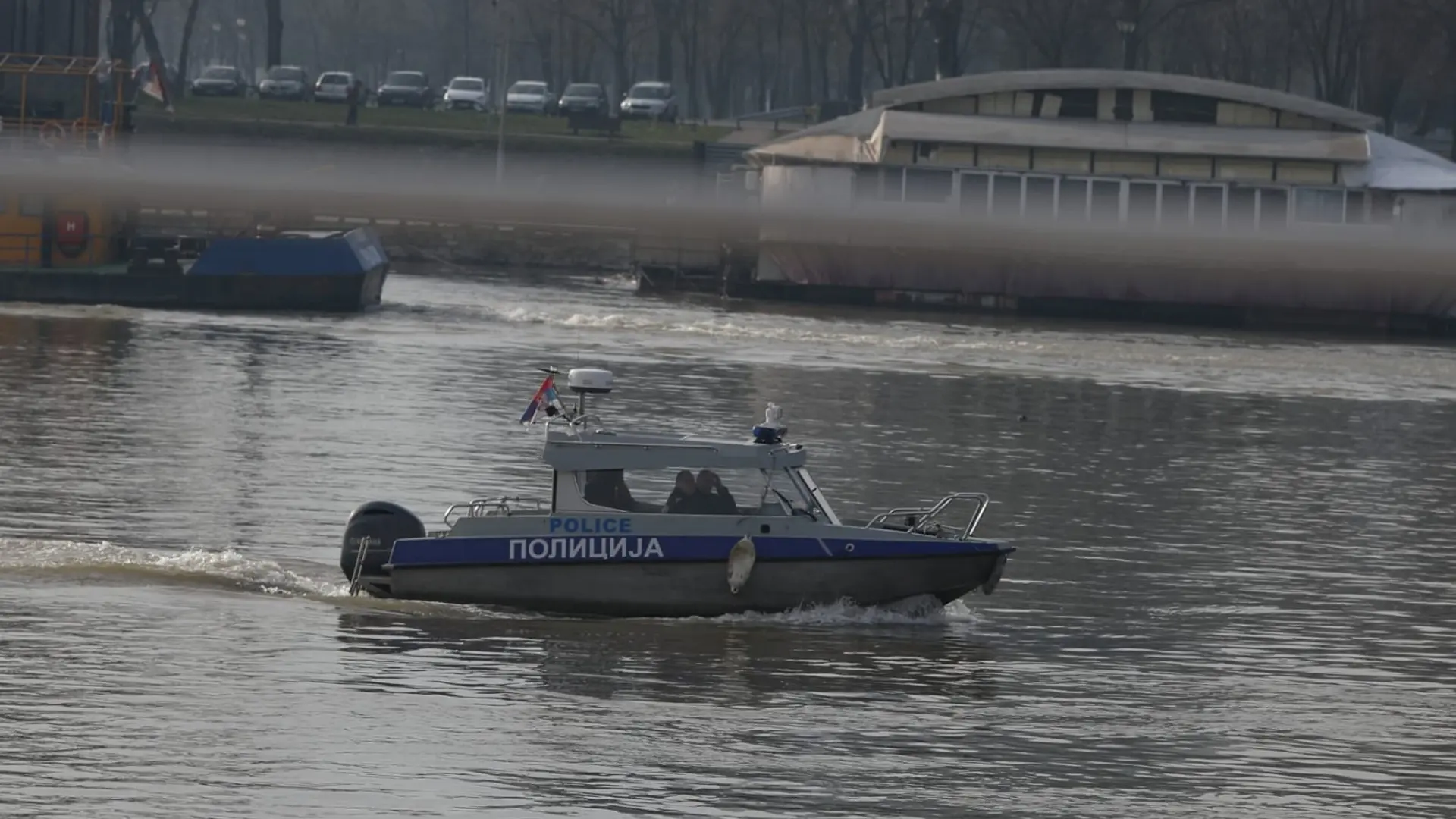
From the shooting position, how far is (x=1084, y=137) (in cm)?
7662

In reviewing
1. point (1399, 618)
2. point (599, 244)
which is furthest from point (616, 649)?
point (599, 244)

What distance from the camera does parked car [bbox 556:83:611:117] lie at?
102m

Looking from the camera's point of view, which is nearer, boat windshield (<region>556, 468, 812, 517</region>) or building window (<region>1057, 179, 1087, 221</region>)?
boat windshield (<region>556, 468, 812, 517</region>)

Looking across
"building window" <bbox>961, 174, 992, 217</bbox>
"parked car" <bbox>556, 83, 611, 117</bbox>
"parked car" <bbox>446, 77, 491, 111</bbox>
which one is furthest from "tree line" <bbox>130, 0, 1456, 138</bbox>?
"building window" <bbox>961, 174, 992, 217</bbox>

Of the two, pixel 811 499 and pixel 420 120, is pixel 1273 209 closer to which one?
pixel 420 120

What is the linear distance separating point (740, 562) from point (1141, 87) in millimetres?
56072

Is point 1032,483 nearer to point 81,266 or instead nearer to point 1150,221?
point 81,266

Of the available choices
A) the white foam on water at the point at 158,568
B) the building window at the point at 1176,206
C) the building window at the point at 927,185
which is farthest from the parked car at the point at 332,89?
the white foam on water at the point at 158,568

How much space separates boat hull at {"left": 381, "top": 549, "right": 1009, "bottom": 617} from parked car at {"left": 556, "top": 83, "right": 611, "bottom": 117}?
3026 inches

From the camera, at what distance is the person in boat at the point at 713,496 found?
24.3 meters

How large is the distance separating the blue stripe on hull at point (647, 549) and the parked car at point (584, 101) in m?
76.9

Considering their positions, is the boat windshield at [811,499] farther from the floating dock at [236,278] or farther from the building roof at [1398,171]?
the building roof at [1398,171]

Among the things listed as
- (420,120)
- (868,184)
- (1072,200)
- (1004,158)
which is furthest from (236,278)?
(420,120)

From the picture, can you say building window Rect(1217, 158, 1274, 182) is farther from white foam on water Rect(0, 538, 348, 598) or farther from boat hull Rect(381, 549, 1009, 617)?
white foam on water Rect(0, 538, 348, 598)
